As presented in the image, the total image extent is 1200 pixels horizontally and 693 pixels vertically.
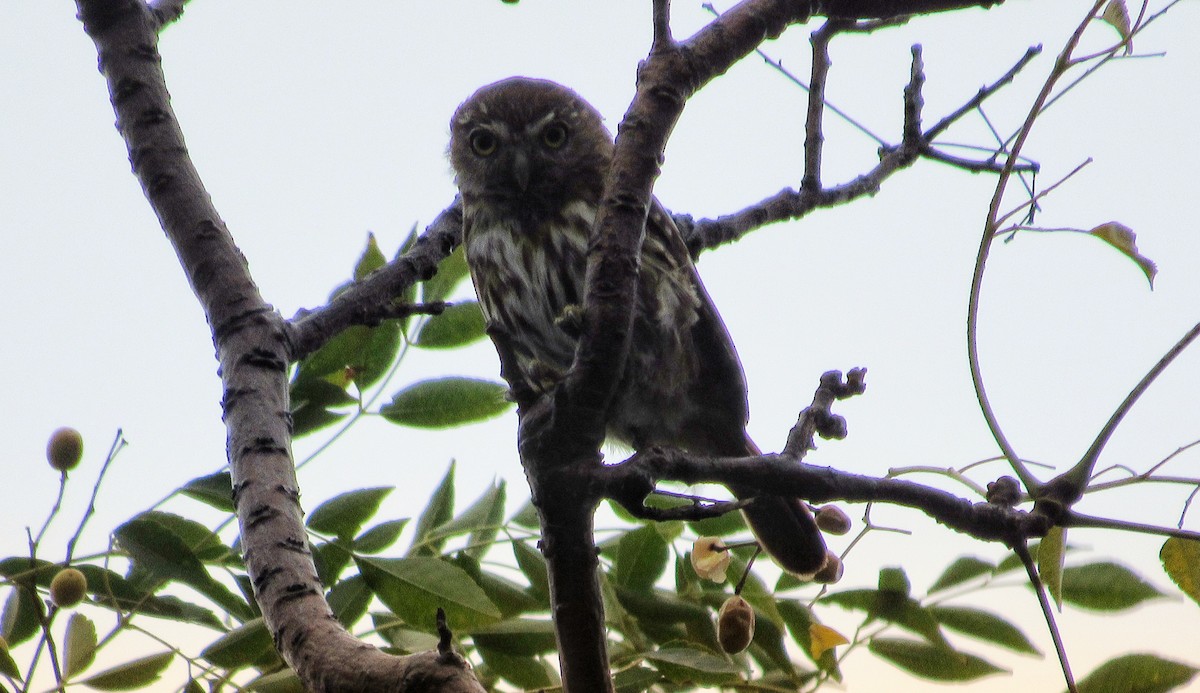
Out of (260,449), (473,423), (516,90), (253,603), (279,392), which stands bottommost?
(253,603)

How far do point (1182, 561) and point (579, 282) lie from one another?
1.88 m

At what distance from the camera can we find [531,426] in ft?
5.67

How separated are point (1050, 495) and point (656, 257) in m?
1.68

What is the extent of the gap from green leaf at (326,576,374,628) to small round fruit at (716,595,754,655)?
0.65m

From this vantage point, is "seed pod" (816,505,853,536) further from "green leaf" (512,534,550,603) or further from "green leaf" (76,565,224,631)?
"green leaf" (76,565,224,631)

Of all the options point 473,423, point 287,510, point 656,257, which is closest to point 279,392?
point 287,510

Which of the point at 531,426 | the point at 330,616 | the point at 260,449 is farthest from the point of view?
the point at 260,449

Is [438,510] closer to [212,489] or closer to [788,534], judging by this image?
[212,489]

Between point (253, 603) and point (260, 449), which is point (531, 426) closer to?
point (260, 449)

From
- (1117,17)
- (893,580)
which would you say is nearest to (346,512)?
(893,580)

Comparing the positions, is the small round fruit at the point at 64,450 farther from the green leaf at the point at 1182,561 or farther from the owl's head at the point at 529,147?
the green leaf at the point at 1182,561

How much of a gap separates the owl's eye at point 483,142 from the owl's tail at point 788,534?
1.39 m

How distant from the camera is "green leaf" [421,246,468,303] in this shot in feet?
8.13

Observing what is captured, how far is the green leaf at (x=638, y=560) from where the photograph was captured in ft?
7.18
